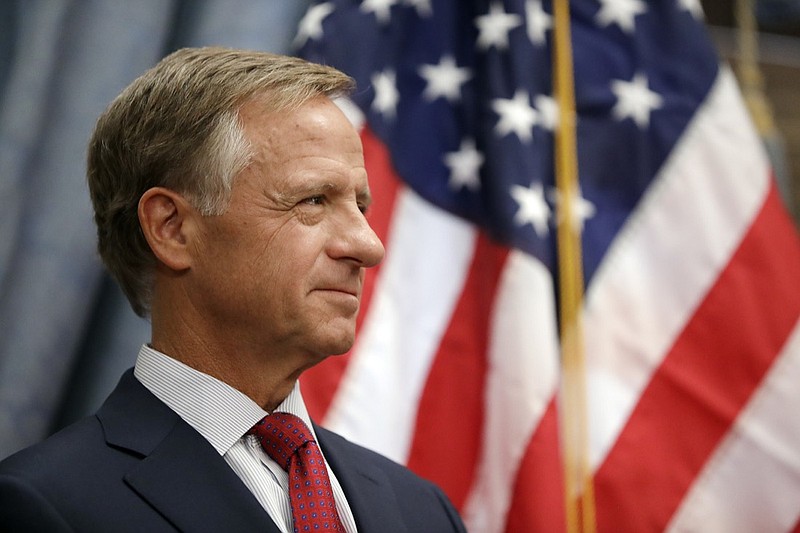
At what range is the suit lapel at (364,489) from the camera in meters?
1.30

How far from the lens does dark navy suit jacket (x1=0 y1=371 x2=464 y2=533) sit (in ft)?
3.55

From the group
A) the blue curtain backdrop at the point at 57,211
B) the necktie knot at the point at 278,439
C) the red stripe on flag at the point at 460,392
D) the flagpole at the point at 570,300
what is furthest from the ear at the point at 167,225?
the flagpole at the point at 570,300

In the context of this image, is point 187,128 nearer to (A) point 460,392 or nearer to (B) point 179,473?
(B) point 179,473

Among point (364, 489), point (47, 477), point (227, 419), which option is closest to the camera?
point (47, 477)

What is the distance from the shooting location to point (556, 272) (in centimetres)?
234

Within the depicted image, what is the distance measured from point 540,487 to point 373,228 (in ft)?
2.14

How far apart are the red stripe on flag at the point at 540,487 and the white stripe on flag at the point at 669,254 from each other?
16cm

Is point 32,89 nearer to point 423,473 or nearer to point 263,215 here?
point 263,215

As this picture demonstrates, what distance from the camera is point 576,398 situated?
7.38 ft

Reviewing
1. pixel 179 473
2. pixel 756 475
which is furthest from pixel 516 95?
pixel 179 473

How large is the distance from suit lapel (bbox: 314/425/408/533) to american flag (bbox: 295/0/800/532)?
0.69m

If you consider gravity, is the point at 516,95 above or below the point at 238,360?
above

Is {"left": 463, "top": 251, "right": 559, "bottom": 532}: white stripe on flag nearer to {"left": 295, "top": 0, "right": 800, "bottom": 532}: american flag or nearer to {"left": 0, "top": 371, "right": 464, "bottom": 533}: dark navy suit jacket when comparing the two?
{"left": 295, "top": 0, "right": 800, "bottom": 532}: american flag

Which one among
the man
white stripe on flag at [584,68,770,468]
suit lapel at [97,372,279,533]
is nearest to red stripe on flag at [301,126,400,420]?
white stripe on flag at [584,68,770,468]
